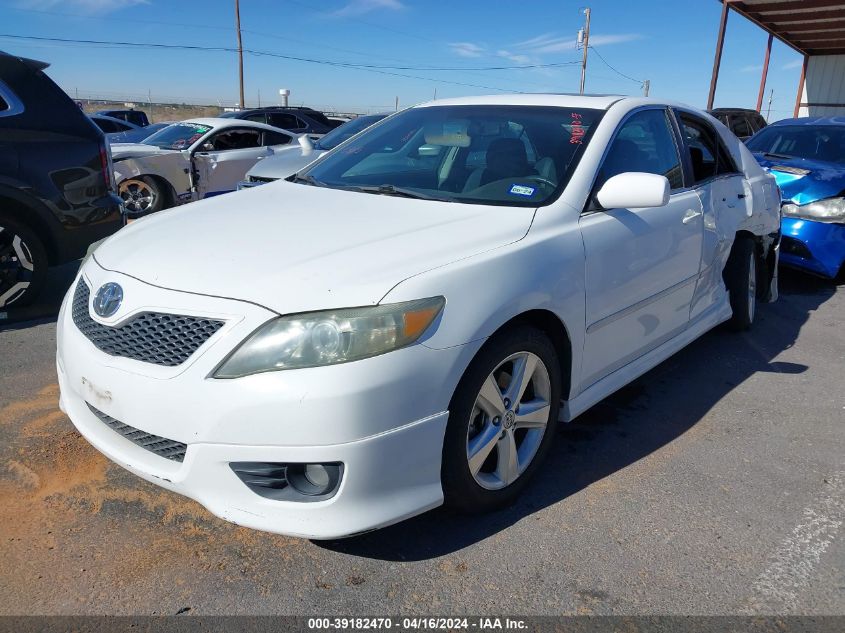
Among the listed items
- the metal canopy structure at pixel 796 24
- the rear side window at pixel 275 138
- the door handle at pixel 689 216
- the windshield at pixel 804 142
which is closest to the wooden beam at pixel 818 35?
the metal canopy structure at pixel 796 24

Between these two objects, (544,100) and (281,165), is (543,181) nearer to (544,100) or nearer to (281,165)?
(544,100)

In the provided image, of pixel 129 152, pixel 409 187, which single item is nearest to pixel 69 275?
pixel 129 152

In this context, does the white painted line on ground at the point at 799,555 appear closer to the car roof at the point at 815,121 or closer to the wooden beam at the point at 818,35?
the car roof at the point at 815,121

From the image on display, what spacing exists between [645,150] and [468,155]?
94 cm

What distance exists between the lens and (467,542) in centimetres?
248

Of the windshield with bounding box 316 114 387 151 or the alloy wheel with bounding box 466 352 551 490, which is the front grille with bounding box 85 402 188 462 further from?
the windshield with bounding box 316 114 387 151

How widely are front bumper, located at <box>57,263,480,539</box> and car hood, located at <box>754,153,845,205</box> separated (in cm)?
515

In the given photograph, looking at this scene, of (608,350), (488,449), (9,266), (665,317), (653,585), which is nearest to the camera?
(653,585)

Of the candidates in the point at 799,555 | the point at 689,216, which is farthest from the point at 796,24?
the point at 799,555

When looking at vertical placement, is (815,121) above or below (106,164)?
above

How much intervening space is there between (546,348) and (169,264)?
1.43 metres

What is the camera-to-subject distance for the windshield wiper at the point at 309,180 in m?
3.50

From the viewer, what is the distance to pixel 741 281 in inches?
182

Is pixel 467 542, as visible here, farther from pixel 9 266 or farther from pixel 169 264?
pixel 9 266
